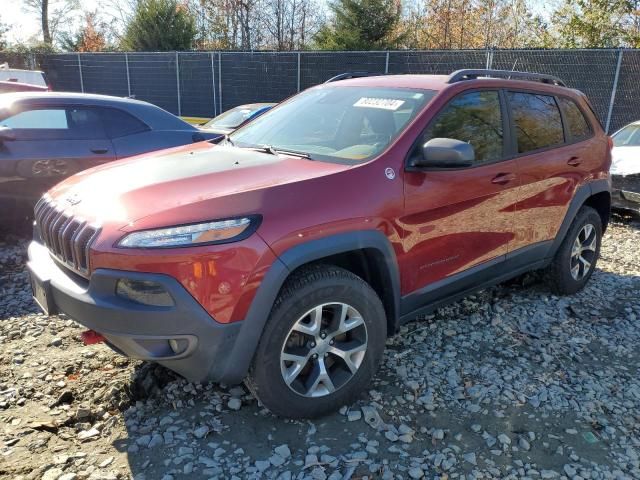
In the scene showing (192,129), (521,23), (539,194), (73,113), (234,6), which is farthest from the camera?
(234,6)

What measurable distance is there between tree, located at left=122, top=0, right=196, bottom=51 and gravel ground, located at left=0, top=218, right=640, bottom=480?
22.4m

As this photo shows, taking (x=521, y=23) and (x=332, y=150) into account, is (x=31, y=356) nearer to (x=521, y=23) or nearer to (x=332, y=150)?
(x=332, y=150)

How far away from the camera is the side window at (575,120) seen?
14.5ft

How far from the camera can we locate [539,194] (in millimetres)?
3994

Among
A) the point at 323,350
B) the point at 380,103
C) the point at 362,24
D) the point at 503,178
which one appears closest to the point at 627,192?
the point at 503,178

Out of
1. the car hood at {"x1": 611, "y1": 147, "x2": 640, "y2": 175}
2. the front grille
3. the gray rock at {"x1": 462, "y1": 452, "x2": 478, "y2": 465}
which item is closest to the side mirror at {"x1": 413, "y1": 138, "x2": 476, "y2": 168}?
the gray rock at {"x1": 462, "y1": 452, "x2": 478, "y2": 465}

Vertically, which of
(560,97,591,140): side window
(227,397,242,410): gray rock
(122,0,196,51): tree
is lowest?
(227,397,242,410): gray rock

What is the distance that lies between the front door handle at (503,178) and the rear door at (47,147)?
13.2 feet

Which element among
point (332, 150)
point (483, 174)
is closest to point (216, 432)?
point (332, 150)

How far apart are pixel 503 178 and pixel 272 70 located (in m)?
13.2

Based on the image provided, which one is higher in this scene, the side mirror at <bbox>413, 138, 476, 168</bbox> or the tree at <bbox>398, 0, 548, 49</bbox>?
the tree at <bbox>398, 0, 548, 49</bbox>

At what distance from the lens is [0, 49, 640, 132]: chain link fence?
12.2 metres

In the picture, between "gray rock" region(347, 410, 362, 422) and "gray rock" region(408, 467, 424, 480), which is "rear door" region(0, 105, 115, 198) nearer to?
"gray rock" region(347, 410, 362, 422)

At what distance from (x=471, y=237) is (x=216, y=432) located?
6.48ft
